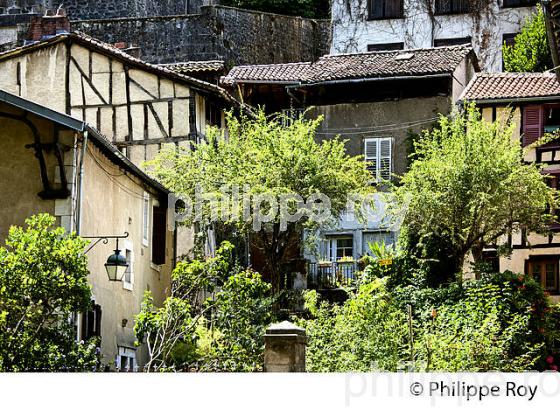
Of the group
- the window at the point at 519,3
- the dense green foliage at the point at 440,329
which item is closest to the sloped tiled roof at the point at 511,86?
the dense green foliage at the point at 440,329

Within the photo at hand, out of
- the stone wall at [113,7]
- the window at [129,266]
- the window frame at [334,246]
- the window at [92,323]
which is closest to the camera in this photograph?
the window at [92,323]

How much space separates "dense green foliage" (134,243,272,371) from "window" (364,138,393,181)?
46.1 ft

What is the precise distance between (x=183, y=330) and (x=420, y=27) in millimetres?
26344

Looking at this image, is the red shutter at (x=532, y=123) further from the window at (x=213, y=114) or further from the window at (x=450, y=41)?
the window at (x=450, y=41)

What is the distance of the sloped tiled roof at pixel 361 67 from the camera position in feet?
121

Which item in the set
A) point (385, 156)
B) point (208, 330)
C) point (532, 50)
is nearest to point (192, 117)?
point (385, 156)

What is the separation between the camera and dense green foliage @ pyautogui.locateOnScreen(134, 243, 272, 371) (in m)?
20.5

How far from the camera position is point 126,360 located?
82.6 feet

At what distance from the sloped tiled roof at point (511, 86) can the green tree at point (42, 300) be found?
17496 millimetres

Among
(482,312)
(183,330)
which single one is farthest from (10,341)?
(482,312)

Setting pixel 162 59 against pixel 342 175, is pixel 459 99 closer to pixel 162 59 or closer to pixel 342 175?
pixel 342 175

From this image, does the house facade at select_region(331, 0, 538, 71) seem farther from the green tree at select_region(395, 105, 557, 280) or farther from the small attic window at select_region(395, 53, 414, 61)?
the green tree at select_region(395, 105, 557, 280)

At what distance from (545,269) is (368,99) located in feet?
22.9

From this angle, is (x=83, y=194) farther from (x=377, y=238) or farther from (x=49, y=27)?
(x=49, y=27)
